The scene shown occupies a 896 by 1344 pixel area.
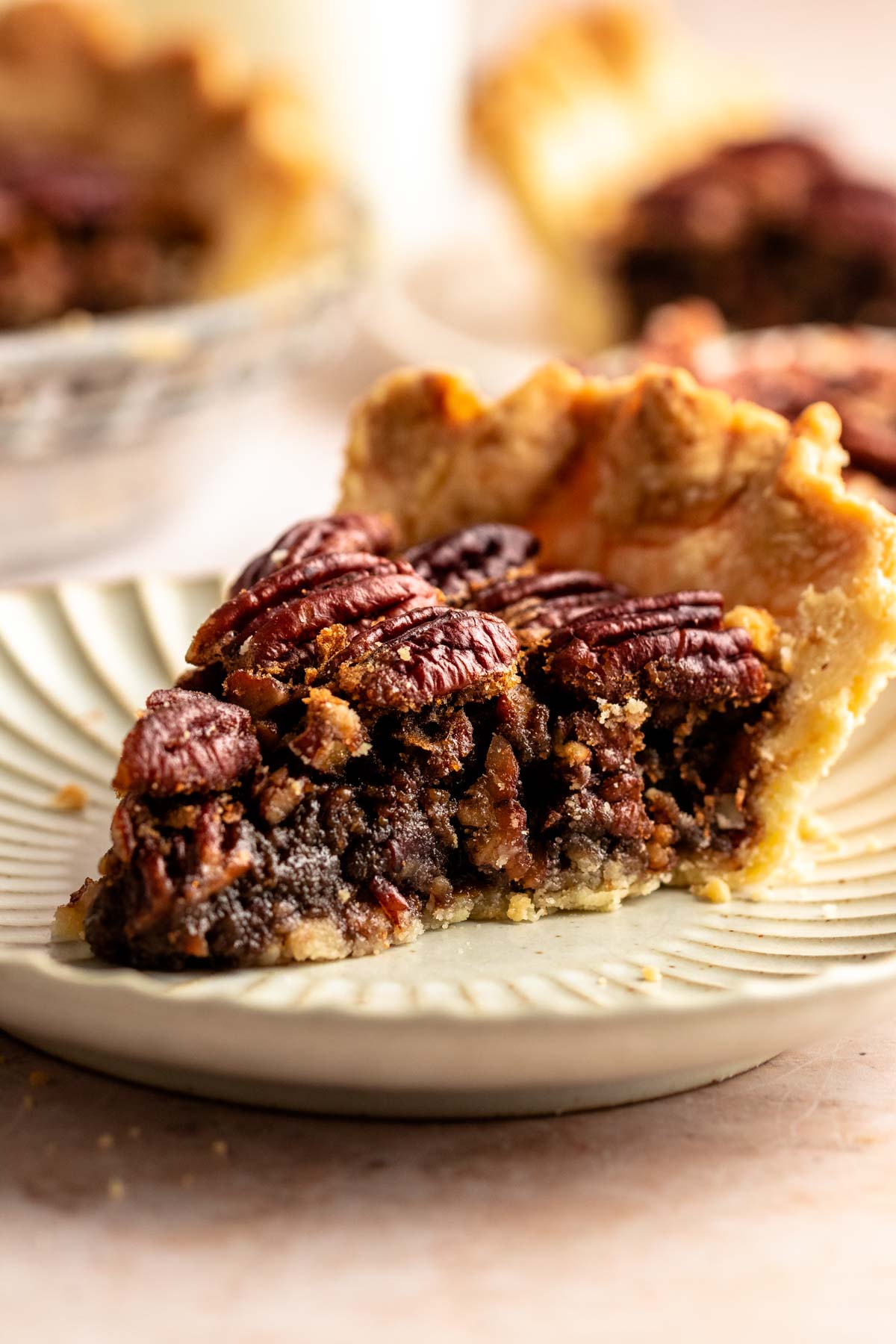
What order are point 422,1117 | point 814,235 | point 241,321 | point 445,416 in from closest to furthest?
point 422,1117 → point 445,416 → point 241,321 → point 814,235

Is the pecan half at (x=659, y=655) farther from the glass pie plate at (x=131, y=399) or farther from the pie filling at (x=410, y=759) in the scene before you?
the glass pie plate at (x=131, y=399)

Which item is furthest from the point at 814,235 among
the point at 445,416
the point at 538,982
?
the point at 538,982

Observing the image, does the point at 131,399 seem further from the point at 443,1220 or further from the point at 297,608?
the point at 443,1220

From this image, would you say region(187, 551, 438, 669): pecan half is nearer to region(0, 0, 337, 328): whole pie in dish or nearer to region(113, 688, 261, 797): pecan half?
region(113, 688, 261, 797): pecan half

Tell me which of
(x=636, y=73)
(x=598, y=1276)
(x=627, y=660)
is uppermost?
(x=636, y=73)

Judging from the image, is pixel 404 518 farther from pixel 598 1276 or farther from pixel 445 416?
pixel 598 1276

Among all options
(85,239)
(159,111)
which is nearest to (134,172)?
(159,111)

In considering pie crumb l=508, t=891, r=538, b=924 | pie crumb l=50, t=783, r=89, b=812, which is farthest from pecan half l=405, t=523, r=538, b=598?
pie crumb l=50, t=783, r=89, b=812
